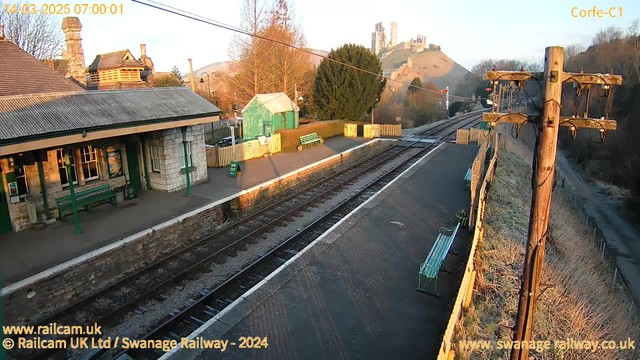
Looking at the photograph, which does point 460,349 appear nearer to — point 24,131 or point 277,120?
point 24,131

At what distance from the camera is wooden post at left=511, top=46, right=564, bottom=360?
450cm

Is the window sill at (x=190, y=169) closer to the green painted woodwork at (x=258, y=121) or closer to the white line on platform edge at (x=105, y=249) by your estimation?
the white line on platform edge at (x=105, y=249)

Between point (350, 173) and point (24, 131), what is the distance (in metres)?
13.7

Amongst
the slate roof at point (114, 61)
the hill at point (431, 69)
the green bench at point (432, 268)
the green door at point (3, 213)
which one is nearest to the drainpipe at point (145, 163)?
the green door at point (3, 213)

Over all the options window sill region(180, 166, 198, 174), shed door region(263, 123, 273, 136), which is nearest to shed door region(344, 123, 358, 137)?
shed door region(263, 123, 273, 136)

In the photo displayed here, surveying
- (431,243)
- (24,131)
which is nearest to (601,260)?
(431,243)

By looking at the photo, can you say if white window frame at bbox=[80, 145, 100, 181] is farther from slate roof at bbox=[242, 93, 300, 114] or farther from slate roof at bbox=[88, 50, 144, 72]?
slate roof at bbox=[242, 93, 300, 114]

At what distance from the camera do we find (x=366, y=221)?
12.0 metres

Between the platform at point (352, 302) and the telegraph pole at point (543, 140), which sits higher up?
the telegraph pole at point (543, 140)

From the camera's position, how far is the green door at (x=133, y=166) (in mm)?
14272

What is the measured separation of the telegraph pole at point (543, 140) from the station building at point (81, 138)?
10.6 metres

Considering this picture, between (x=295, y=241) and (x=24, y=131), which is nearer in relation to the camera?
(x=24, y=131)

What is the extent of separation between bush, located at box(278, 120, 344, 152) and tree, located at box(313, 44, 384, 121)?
223 cm

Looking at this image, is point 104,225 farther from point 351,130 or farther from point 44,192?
point 351,130
